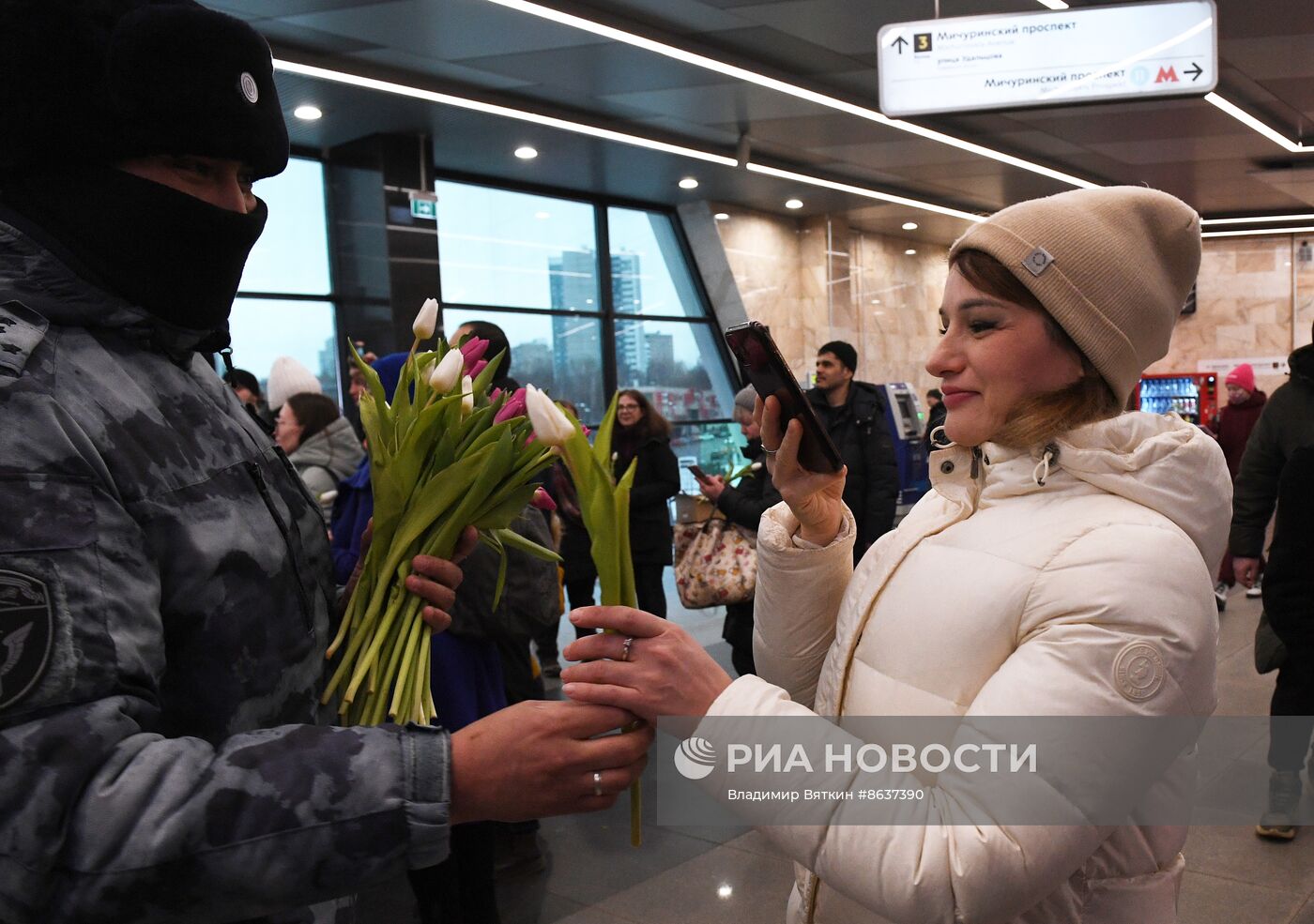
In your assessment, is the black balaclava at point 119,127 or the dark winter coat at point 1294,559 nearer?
the black balaclava at point 119,127

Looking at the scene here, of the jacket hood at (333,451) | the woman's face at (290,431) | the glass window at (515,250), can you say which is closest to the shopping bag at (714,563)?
the jacket hood at (333,451)

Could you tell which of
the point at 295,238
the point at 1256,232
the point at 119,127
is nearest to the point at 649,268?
the point at 295,238

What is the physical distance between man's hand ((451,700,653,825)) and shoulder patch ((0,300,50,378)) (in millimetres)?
507

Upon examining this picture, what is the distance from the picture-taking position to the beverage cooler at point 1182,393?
Result: 13.1 m

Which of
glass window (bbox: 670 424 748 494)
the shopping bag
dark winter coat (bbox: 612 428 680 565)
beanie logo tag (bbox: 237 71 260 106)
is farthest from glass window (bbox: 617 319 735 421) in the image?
beanie logo tag (bbox: 237 71 260 106)

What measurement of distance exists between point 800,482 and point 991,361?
30cm

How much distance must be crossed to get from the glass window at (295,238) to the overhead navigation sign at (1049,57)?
5679 millimetres

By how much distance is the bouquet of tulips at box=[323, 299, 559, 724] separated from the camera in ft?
3.80

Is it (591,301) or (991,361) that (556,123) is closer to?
(591,301)

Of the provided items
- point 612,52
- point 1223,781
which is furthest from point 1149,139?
point 1223,781

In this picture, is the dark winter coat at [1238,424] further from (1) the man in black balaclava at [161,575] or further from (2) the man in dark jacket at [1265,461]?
(1) the man in black balaclava at [161,575]

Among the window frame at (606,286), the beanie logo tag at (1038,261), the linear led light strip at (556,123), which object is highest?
the linear led light strip at (556,123)

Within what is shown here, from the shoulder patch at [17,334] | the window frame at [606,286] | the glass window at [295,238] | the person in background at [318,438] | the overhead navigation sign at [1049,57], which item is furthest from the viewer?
the window frame at [606,286]

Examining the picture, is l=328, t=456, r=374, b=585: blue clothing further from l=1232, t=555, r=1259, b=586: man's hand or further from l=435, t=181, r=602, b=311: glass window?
l=435, t=181, r=602, b=311: glass window
